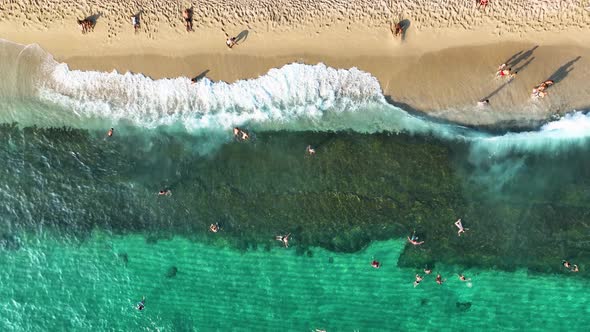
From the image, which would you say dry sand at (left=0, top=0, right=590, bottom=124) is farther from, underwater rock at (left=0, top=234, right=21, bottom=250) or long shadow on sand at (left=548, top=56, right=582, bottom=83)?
underwater rock at (left=0, top=234, right=21, bottom=250)

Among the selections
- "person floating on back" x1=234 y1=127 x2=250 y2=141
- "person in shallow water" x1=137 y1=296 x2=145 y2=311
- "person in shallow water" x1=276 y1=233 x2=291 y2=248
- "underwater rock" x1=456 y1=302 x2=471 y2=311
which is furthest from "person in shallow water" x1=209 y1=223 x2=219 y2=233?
"underwater rock" x1=456 y1=302 x2=471 y2=311

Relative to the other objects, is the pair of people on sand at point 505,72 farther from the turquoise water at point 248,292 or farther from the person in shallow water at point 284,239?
the person in shallow water at point 284,239

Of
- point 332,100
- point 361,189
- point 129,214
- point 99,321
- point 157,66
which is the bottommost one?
point 99,321

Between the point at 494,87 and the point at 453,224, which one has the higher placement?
the point at 494,87

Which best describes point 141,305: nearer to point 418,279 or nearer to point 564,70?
point 418,279

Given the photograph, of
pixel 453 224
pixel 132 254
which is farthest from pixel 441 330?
pixel 132 254

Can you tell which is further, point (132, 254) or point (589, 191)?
point (132, 254)

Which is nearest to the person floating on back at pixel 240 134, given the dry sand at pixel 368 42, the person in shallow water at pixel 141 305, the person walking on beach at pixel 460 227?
the dry sand at pixel 368 42

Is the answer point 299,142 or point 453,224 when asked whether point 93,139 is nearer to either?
point 299,142
